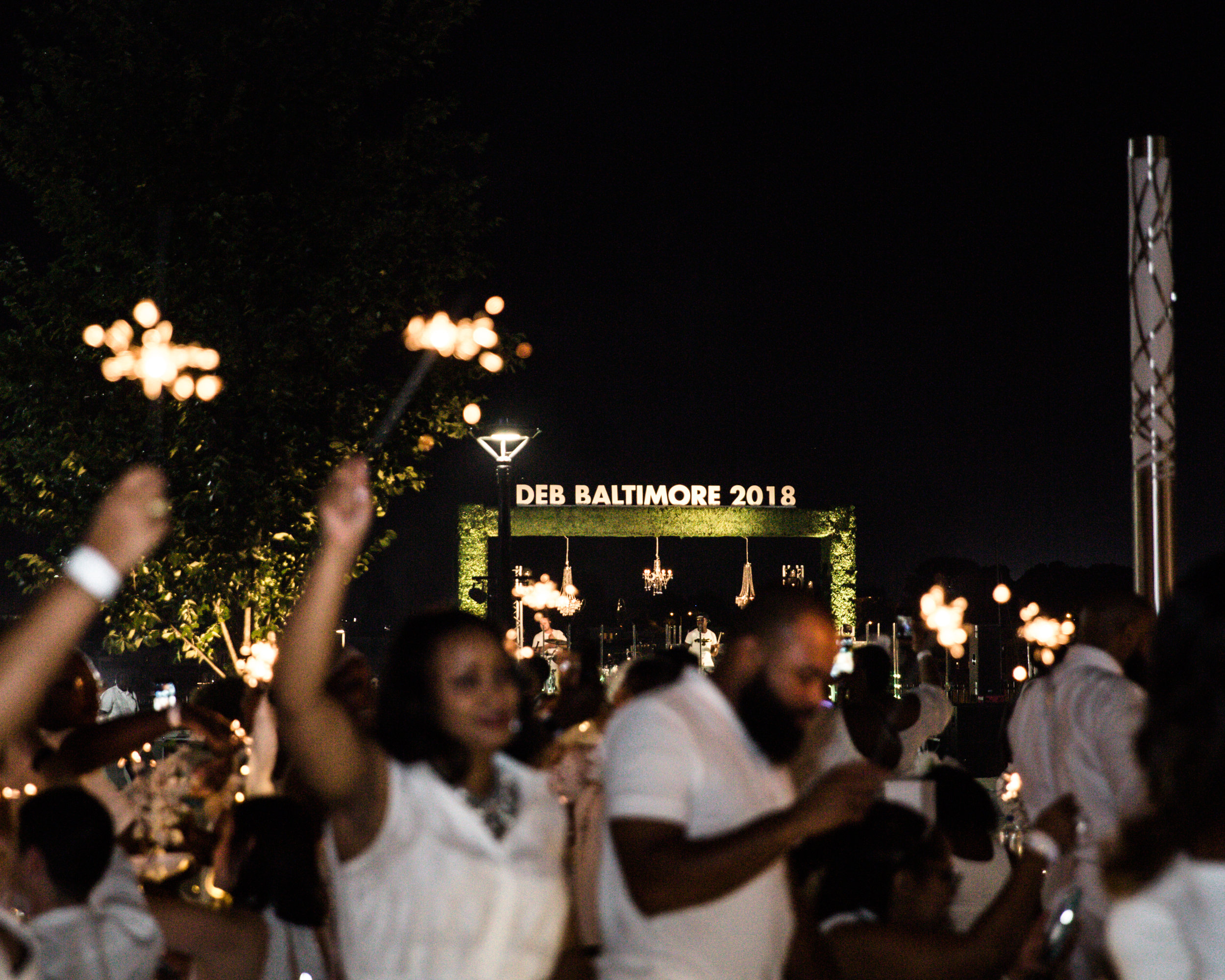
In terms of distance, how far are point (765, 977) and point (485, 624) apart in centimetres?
91

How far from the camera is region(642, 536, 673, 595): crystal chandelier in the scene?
31344 millimetres

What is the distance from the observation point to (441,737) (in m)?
2.68

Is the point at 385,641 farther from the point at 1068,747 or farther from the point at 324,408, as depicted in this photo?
the point at 1068,747

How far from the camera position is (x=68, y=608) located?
6.74ft

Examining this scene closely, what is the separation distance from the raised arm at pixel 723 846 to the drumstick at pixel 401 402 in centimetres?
872

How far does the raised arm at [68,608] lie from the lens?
6.55 ft

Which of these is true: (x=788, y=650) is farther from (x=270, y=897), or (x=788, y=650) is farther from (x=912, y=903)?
(x=270, y=897)

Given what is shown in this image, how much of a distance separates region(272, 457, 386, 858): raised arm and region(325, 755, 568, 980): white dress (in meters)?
0.05

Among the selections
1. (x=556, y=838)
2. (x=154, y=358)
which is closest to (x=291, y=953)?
(x=556, y=838)

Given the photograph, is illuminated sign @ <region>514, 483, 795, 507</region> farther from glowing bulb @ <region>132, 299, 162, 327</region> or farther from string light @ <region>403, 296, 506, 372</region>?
glowing bulb @ <region>132, 299, 162, 327</region>

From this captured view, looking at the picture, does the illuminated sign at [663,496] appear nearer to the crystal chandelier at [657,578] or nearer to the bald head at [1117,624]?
the crystal chandelier at [657,578]

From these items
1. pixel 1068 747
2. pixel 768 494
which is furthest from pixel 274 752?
pixel 768 494

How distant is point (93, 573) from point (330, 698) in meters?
0.59

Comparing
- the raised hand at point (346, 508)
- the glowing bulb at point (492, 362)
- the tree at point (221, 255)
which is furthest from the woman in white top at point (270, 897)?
the tree at point (221, 255)
